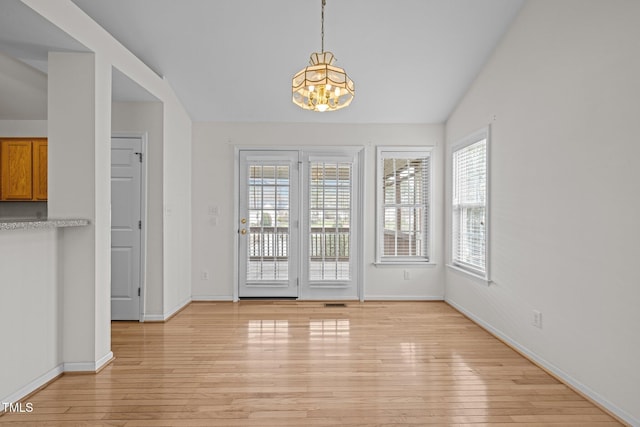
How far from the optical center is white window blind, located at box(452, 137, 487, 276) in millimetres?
4238

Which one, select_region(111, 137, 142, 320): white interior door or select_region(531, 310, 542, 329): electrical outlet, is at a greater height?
select_region(111, 137, 142, 320): white interior door

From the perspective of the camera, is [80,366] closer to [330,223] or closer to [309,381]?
[309,381]

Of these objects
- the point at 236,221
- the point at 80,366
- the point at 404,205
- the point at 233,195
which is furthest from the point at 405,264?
the point at 80,366

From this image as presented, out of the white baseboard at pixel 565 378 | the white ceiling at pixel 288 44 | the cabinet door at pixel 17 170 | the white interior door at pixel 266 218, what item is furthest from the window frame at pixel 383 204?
the cabinet door at pixel 17 170

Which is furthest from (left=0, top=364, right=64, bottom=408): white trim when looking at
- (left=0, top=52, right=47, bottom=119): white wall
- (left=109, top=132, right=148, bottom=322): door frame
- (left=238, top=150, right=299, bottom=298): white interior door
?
(left=0, top=52, right=47, bottom=119): white wall

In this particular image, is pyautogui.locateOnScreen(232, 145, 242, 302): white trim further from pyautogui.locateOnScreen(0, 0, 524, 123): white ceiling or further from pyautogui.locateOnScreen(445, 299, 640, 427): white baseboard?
pyautogui.locateOnScreen(445, 299, 640, 427): white baseboard

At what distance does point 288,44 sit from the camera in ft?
12.9

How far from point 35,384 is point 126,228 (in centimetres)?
198

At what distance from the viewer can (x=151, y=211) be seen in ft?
14.1

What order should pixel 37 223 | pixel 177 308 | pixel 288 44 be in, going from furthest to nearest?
1. pixel 177 308
2. pixel 288 44
3. pixel 37 223

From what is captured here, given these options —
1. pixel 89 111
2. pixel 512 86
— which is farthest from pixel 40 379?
pixel 512 86

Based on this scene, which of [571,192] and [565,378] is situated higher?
[571,192]

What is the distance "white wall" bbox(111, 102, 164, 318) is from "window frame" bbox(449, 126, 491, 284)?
3.56m

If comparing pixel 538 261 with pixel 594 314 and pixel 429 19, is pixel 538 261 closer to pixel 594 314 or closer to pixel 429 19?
pixel 594 314
